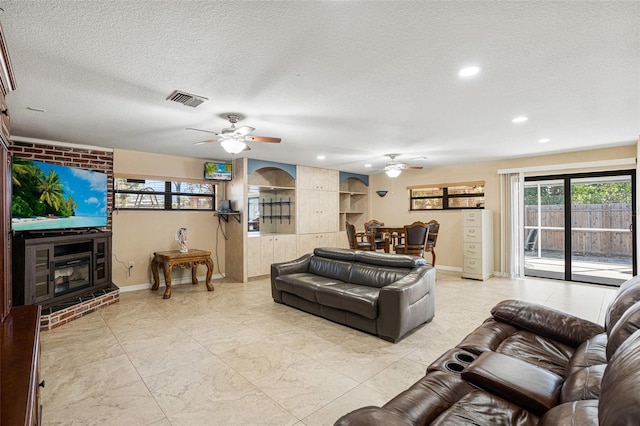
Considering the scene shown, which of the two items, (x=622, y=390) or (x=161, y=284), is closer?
(x=622, y=390)

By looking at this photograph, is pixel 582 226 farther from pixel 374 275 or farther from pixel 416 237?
pixel 374 275

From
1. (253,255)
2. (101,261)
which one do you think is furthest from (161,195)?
(253,255)

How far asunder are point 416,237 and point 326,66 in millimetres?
4016

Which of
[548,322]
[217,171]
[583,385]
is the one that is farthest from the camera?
[217,171]

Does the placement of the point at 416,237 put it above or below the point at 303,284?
above

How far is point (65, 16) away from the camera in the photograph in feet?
5.79

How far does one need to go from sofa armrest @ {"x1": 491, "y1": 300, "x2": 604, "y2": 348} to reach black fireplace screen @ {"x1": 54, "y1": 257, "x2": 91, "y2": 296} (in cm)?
514

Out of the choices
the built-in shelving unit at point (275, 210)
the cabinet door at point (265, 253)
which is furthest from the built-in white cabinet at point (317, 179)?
the cabinet door at point (265, 253)

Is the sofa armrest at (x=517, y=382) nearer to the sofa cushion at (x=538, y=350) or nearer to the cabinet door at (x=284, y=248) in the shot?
the sofa cushion at (x=538, y=350)

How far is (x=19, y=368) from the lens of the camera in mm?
1384

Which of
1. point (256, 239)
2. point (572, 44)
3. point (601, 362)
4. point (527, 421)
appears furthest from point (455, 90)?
point (256, 239)

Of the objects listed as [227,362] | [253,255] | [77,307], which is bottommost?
[227,362]

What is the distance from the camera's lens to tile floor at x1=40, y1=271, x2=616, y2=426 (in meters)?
2.13

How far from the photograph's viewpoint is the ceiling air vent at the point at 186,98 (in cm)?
284
